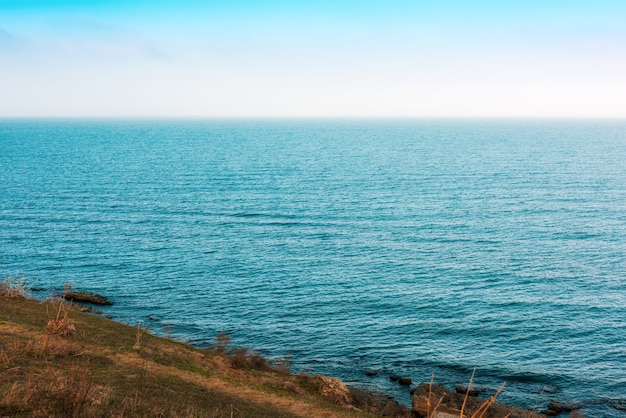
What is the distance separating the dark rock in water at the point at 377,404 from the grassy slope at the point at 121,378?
112 inches

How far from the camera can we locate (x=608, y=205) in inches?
3342

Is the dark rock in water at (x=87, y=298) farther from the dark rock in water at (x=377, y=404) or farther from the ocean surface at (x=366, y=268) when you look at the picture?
the dark rock in water at (x=377, y=404)

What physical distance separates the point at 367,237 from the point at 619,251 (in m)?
28.8

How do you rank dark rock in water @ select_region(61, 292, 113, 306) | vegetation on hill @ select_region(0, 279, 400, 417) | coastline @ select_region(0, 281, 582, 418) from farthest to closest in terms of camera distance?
dark rock in water @ select_region(61, 292, 113, 306) → coastline @ select_region(0, 281, 582, 418) → vegetation on hill @ select_region(0, 279, 400, 417)

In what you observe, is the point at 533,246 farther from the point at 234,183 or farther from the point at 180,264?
the point at 234,183

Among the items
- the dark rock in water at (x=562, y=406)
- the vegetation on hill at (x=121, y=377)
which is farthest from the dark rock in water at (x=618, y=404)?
the vegetation on hill at (x=121, y=377)

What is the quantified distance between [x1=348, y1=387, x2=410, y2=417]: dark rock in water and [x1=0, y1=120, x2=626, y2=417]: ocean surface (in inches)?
84.2

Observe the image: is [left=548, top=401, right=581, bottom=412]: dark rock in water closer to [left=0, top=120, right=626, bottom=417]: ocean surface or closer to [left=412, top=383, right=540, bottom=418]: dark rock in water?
[left=0, top=120, right=626, bottom=417]: ocean surface

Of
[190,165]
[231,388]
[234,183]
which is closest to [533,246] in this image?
[231,388]

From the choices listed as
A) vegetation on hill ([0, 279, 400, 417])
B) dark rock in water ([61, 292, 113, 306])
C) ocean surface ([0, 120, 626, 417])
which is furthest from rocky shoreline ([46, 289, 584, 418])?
dark rock in water ([61, 292, 113, 306])

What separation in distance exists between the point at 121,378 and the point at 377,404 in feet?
51.2

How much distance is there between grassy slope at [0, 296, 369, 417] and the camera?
13367mm

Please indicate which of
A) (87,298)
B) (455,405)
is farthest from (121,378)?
(87,298)

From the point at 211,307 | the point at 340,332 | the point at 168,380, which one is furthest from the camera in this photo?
the point at 211,307
